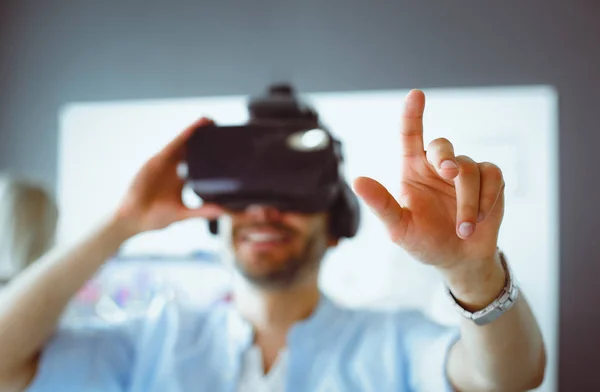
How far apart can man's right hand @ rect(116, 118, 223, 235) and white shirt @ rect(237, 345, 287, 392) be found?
21 centimetres

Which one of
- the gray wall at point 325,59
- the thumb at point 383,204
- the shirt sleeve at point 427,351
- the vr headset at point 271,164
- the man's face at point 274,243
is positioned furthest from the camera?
the gray wall at point 325,59

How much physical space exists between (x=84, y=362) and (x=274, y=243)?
0.96 ft

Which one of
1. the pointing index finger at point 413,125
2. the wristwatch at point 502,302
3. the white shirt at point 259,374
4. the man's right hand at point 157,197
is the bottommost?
the white shirt at point 259,374

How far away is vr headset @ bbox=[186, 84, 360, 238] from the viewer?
0.70m

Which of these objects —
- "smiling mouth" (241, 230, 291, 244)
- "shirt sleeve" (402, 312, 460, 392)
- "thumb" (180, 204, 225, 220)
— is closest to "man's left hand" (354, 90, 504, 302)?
"shirt sleeve" (402, 312, 460, 392)

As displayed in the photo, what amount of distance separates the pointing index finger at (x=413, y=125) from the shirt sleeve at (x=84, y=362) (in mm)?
454

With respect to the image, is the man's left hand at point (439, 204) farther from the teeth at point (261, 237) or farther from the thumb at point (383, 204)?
the teeth at point (261, 237)

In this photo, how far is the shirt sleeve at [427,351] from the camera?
58 centimetres

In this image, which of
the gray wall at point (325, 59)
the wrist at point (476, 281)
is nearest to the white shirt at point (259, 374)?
the wrist at point (476, 281)

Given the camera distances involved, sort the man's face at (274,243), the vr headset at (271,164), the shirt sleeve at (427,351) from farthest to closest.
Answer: the man's face at (274,243)
the vr headset at (271,164)
the shirt sleeve at (427,351)

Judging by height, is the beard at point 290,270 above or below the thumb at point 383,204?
below

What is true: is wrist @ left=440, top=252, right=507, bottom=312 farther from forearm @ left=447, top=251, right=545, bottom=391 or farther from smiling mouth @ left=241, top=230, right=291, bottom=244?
smiling mouth @ left=241, top=230, right=291, bottom=244

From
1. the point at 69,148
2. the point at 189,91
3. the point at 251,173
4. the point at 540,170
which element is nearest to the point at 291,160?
the point at 251,173

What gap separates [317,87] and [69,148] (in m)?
0.56
